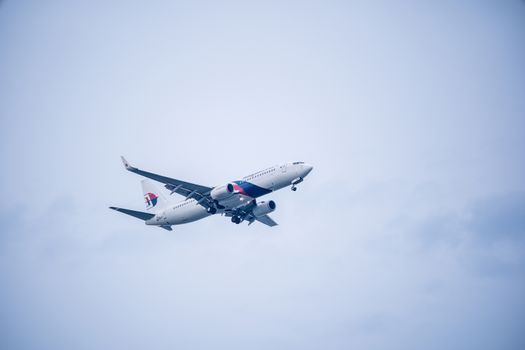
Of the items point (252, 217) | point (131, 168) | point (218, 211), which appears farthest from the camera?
point (252, 217)

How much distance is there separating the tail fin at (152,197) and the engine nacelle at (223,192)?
41.4 feet

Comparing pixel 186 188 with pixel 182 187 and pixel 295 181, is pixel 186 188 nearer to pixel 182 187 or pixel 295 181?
pixel 182 187

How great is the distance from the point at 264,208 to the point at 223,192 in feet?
27.8

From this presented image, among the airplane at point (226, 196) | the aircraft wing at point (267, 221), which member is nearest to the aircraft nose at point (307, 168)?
the airplane at point (226, 196)

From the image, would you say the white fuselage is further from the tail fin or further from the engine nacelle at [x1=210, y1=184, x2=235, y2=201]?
the tail fin

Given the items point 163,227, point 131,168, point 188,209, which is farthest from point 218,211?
point 131,168

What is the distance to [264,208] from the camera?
211 ft

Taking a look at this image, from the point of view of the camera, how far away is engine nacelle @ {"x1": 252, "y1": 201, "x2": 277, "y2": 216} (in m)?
64.4

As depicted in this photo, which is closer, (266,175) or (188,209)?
(266,175)

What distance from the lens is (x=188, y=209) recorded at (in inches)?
2443

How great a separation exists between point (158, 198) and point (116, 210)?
33.3 feet

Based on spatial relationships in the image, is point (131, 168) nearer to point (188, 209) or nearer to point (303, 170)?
point (188, 209)

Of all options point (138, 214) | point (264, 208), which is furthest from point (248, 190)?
point (138, 214)

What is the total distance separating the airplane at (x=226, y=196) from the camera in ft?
188
